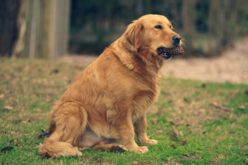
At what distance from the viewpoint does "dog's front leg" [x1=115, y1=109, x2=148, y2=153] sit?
5.76 m

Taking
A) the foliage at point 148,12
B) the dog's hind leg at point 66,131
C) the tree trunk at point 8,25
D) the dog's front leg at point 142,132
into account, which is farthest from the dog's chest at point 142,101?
the foliage at point 148,12

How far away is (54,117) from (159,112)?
7.95 ft

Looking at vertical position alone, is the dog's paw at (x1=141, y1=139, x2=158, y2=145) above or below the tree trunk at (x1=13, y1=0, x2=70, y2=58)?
below

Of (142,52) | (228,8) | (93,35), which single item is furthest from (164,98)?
(228,8)

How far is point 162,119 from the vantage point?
24.8ft

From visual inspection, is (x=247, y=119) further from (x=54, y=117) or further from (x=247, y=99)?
(x=54, y=117)

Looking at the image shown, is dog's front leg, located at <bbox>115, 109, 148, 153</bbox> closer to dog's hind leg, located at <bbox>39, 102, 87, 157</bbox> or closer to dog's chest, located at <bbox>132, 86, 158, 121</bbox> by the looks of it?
dog's chest, located at <bbox>132, 86, 158, 121</bbox>

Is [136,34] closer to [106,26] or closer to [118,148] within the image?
[118,148]

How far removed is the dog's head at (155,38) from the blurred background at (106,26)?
624 cm

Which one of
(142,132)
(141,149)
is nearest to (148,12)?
(142,132)

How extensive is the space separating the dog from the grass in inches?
9.0

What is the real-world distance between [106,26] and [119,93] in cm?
967

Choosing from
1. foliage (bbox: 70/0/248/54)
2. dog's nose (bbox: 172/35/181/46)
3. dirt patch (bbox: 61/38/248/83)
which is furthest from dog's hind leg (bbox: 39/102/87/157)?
foliage (bbox: 70/0/248/54)

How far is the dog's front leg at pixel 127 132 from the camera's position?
227 inches
